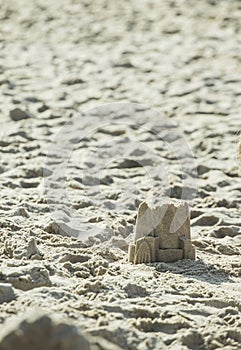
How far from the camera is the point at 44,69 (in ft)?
27.2

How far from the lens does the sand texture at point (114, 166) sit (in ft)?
10.3

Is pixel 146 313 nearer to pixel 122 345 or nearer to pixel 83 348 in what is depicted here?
pixel 122 345

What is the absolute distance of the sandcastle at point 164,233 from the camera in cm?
407

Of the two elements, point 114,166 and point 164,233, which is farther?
point 114,166

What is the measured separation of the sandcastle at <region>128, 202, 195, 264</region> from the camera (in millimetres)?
4074

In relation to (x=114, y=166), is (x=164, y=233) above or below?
below

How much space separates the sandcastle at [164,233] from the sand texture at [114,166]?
7cm

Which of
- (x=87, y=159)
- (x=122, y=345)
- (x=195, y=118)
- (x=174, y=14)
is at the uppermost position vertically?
(x=174, y=14)

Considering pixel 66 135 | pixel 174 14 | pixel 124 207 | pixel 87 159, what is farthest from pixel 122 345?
pixel 174 14

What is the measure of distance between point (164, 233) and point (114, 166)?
2.13 m

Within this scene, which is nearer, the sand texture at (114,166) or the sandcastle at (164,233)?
the sand texture at (114,166)

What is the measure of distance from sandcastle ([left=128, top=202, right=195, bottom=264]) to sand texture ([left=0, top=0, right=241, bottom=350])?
7 cm

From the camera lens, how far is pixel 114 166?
6.19 metres

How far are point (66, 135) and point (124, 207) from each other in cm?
157
